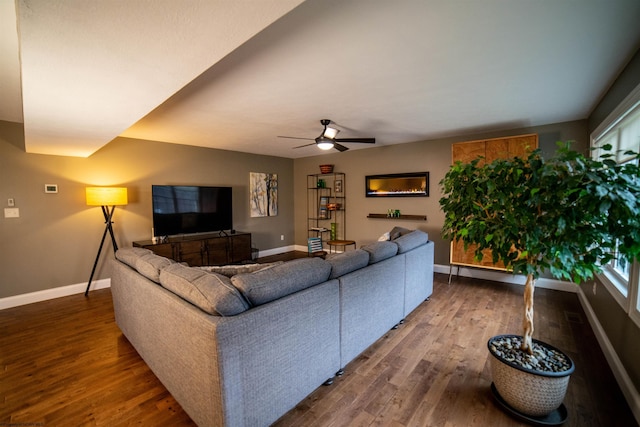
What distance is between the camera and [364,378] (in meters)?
2.07

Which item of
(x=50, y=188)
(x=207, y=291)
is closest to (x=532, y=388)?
(x=207, y=291)

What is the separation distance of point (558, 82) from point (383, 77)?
1.68m

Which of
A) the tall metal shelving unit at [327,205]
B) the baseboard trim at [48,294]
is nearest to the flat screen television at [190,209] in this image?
the baseboard trim at [48,294]

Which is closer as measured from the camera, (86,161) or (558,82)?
(558,82)

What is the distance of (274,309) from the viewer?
5.10ft

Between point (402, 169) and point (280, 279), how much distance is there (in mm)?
4278

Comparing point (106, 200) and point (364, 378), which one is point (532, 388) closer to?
point (364, 378)

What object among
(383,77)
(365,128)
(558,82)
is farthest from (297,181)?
(558,82)

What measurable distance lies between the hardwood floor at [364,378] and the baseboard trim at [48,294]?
435mm

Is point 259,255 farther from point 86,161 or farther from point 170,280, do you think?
point 170,280

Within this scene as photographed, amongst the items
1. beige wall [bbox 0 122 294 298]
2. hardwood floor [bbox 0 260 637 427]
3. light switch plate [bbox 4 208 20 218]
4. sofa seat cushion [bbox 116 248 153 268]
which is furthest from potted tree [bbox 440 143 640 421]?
light switch plate [bbox 4 208 20 218]

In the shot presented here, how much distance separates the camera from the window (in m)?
1.89

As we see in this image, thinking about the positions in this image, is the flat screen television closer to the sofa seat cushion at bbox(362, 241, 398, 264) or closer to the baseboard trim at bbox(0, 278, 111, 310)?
the baseboard trim at bbox(0, 278, 111, 310)

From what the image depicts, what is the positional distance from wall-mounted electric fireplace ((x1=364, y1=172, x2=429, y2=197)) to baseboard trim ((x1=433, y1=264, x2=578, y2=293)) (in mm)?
1442
